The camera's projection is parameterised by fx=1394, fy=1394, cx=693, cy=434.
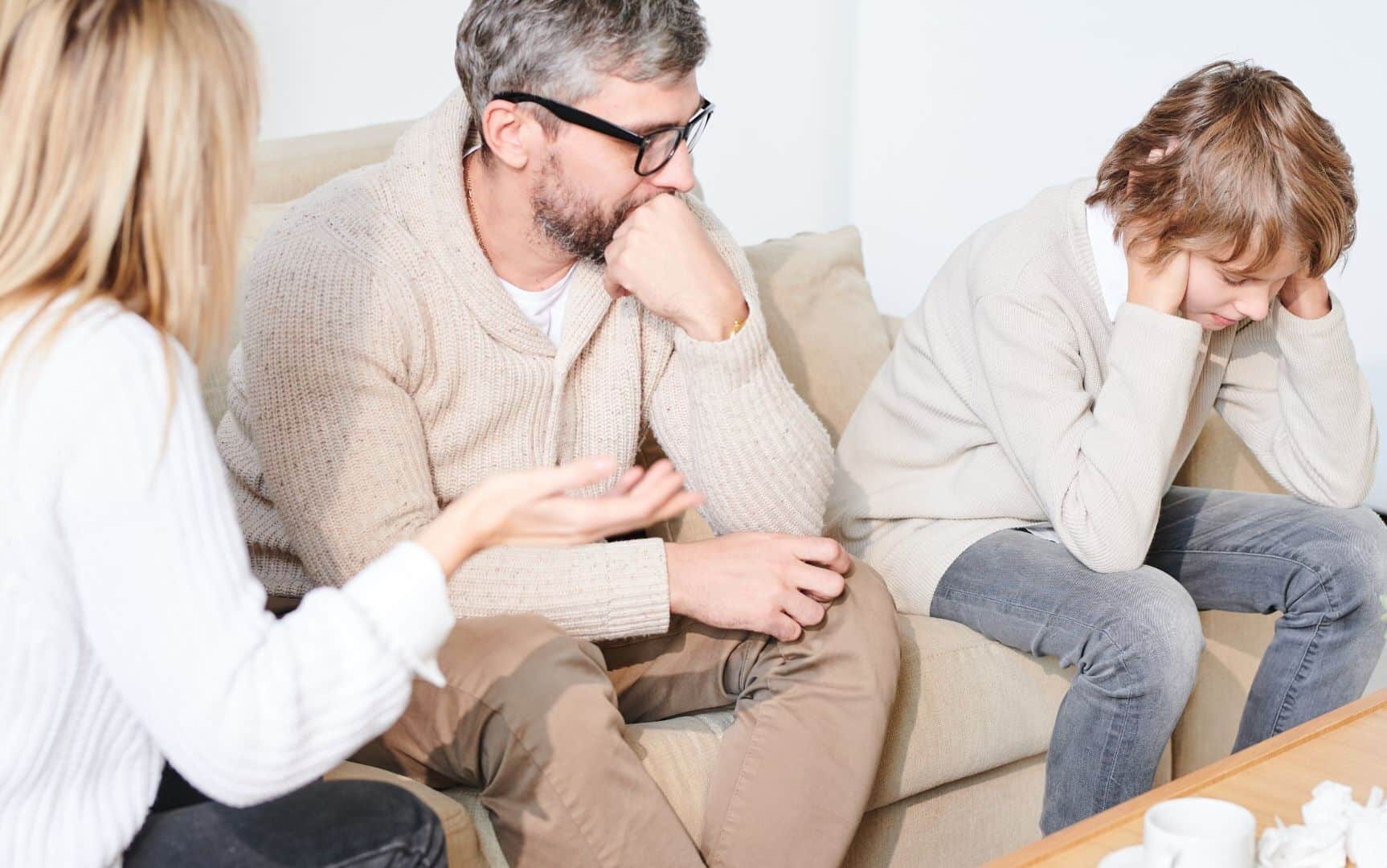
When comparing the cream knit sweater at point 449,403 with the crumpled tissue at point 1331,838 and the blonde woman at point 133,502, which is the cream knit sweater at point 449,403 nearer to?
the blonde woman at point 133,502

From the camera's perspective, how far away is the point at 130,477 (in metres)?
0.80

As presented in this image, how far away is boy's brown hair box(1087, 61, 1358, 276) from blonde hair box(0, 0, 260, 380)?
1146mm

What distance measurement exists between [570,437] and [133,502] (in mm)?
860

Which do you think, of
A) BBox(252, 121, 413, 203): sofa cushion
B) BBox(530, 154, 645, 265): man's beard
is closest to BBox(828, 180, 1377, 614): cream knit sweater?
BBox(530, 154, 645, 265): man's beard

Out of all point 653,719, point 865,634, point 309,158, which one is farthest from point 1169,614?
point 309,158

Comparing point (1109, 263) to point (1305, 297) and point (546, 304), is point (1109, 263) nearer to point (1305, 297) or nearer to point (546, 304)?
point (1305, 297)

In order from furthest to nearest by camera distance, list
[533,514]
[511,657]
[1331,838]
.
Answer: [511,657] < [1331,838] < [533,514]

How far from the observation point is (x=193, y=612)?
2.62 feet

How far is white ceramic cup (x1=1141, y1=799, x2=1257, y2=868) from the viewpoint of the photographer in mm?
925

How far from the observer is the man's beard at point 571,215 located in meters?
1.53

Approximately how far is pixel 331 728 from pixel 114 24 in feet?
1.43

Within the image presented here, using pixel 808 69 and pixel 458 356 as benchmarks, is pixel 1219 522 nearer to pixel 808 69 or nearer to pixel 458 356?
pixel 458 356

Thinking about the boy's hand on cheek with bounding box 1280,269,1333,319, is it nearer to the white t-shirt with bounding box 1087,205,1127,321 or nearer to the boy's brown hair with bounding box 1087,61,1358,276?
the boy's brown hair with bounding box 1087,61,1358,276

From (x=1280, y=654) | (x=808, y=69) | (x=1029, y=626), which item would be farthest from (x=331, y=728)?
(x=808, y=69)
